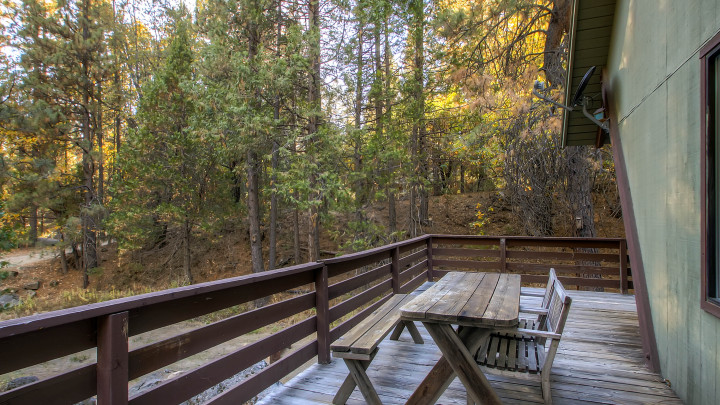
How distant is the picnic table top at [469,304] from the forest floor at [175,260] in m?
8.00

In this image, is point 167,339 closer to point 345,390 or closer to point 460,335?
point 345,390

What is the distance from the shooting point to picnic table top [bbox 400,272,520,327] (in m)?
2.04

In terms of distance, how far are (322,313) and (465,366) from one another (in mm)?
1254

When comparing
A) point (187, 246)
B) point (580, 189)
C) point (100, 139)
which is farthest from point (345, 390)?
point (100, 139)

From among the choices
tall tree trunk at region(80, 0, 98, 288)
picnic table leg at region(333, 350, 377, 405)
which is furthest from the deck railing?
tall tree trunk at region(80, 0, 98, 288)

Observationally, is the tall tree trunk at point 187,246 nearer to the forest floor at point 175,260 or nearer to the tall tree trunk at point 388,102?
the forest floor at point 175,260

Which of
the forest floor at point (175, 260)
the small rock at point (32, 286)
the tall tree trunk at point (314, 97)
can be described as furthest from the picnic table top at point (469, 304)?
the small rock at point (32, 286)

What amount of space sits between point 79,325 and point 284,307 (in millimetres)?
1351

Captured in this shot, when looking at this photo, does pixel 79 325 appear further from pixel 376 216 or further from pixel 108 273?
pixel 108 273

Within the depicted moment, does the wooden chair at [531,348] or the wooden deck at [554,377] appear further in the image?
the wooden deck at [554,377]

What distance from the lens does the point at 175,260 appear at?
14.3 m

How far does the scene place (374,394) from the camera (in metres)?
2.25

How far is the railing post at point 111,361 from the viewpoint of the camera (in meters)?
1.44

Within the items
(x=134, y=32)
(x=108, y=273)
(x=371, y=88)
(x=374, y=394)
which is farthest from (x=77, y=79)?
(x=374, y=394)
